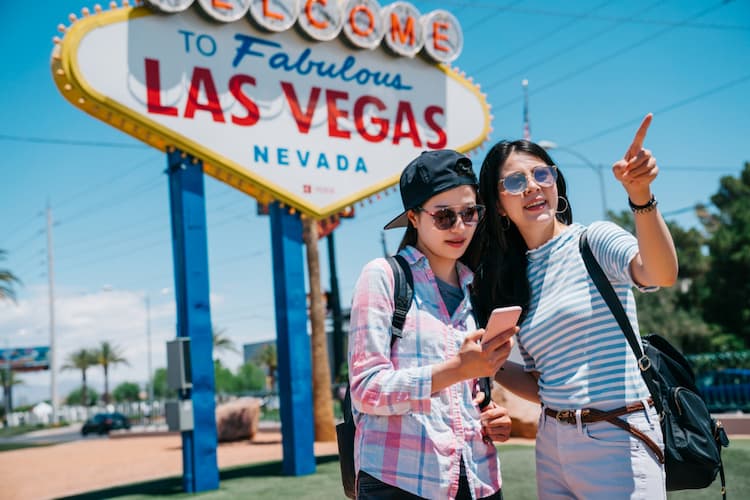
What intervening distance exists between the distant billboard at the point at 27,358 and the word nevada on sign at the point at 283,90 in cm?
6968

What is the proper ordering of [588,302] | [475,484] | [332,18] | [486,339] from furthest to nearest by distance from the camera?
[332,18] < [588,302] < [475,484] < [486,339]

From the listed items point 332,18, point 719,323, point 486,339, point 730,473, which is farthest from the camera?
point 719,323

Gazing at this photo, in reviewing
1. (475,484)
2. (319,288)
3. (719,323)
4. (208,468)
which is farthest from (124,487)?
(719,323)

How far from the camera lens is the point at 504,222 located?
8.33 feet

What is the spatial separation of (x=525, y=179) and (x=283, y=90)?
6.91 meters

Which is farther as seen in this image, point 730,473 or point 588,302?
point 730,473

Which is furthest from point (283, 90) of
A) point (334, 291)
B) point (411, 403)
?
point (334, 291)

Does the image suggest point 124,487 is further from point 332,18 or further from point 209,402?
point 332,18

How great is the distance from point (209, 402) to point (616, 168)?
697cm

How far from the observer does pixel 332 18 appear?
30.0 ft

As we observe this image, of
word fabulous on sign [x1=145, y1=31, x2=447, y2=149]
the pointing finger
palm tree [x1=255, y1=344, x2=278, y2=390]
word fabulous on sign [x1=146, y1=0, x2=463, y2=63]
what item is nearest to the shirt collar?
the pointing finger

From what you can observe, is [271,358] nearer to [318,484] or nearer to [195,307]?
[195,307]

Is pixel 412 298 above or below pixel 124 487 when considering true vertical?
above

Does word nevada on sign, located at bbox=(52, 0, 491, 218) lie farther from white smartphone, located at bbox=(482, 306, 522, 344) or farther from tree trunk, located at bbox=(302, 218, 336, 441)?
white smartphone, located at bbox=(482, 306, 522, 344)
